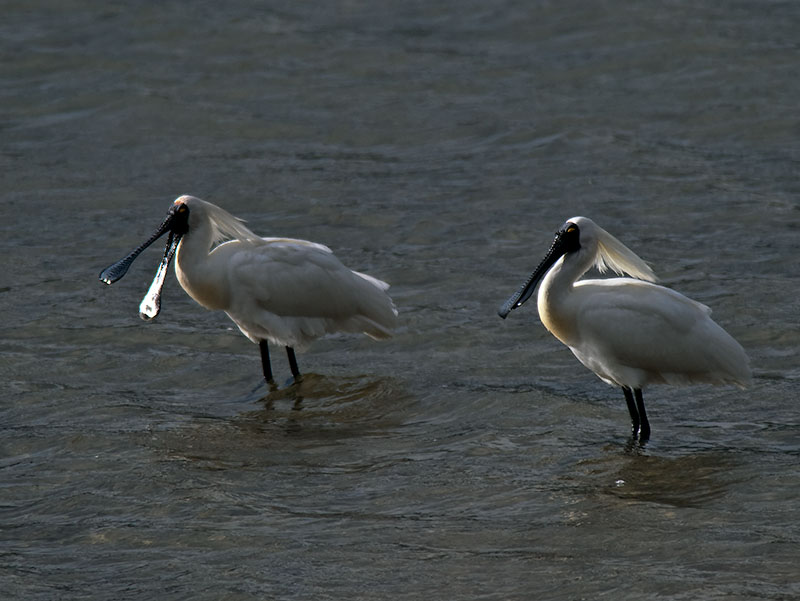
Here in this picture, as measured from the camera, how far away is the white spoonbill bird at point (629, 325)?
28.2ft

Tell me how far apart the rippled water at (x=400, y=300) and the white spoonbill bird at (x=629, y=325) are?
1.21ft

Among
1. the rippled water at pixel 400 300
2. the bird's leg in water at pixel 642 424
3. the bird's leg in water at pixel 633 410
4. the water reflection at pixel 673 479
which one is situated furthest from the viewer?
the bird's leg in water at pixel 633 410

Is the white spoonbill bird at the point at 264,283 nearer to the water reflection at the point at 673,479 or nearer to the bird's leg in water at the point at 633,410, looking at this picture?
the bird's leg in water at the point at 633,410

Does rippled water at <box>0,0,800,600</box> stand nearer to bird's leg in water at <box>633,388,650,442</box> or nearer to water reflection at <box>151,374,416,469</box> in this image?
water reflection at <box>151,374,416,469</box>

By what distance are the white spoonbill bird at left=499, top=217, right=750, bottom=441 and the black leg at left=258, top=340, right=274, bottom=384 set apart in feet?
7.23

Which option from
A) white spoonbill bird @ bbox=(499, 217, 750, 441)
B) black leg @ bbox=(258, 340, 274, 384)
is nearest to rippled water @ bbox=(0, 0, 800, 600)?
black leg @ bbox=(258, 340, 274, 384)

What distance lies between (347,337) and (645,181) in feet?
13.7

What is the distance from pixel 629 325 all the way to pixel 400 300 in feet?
10.5

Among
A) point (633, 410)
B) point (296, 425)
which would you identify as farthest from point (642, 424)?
point (296, 425)

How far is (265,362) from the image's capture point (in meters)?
10.1

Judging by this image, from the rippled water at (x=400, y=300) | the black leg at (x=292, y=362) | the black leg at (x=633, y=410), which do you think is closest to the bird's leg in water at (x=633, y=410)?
the black leg at (x=633, y=410)

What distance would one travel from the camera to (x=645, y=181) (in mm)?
13883

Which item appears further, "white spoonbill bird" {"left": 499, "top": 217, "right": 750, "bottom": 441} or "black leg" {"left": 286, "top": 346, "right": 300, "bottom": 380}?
"black leg" {"left": 286, "top": 346, "right": 300, "bottom": 380}

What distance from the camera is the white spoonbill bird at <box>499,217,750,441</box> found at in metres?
8.60
